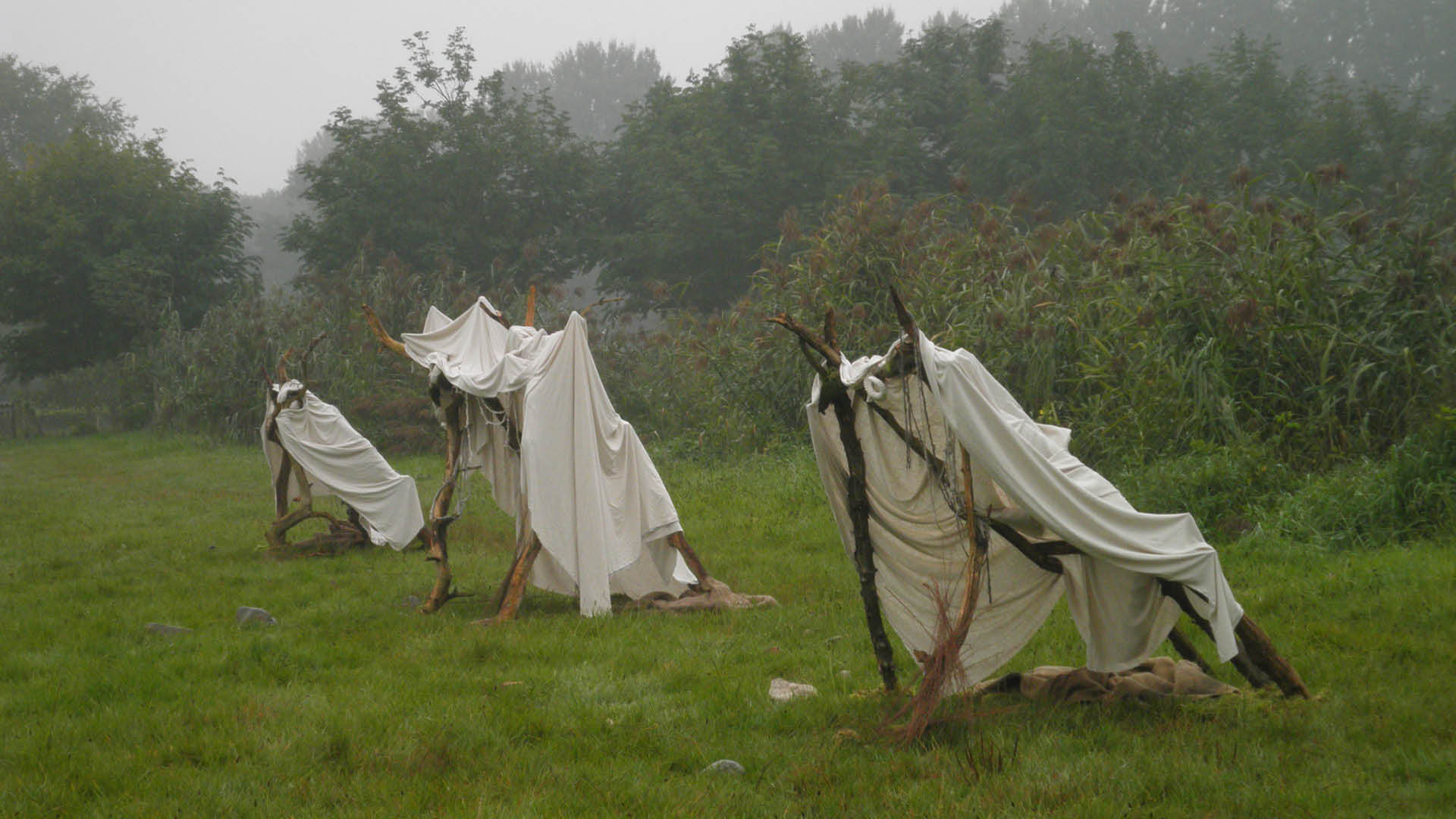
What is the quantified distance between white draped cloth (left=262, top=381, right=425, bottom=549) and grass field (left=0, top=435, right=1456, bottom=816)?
1.07 metres

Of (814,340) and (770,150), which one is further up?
(770,150)

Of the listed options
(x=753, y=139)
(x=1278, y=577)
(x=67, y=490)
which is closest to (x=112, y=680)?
(x=1278, y=577)

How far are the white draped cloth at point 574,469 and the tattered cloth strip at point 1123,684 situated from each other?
10.2ft

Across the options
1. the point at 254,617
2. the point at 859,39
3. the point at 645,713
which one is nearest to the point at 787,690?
the point at 645,713

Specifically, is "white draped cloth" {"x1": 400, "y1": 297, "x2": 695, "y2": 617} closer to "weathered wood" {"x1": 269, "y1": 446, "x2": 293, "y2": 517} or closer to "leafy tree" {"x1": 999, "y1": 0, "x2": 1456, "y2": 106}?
"weathered wood" {"x1": 269, "y1": 446, "x2": 293, "y2": 517}

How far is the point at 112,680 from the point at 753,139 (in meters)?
28.0

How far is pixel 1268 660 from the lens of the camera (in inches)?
193

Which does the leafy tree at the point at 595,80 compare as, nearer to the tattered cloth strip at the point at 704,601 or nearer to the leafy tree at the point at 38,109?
the leafy tree at the point at 38,109

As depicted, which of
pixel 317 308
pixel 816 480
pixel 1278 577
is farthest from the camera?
pixel 317 308

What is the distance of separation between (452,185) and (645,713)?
31.6 m

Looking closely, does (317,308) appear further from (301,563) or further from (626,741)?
(626,741)

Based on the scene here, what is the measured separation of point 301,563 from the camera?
33.6 feet

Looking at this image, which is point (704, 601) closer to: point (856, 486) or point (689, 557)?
point (689, 557)

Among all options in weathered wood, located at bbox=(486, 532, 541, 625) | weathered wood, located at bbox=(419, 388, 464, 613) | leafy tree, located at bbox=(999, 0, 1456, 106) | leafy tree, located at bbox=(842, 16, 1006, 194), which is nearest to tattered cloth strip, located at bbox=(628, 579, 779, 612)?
weathered wood, located at bbox=(486, 532, 541, 625)
